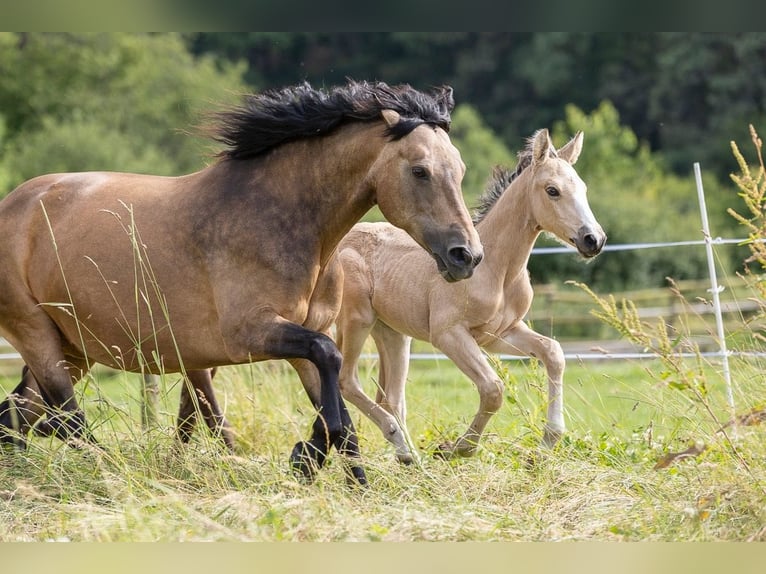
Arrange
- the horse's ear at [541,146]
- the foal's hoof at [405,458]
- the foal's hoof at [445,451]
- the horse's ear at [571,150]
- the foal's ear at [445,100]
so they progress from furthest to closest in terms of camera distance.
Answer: the horse's ear at [571,150] → the horse's ear at [541,146] → the foal's hoof at [405,458] → the foal's hoof at [445,451] → the foal's ear at [445,100]

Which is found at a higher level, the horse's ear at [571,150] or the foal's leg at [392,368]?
the horse's ear at [571,150]

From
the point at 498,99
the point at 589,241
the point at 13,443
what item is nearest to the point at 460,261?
the point at 589,241

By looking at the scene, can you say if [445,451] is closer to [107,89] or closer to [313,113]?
[313,113]

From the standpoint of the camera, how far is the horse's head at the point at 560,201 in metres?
6.47

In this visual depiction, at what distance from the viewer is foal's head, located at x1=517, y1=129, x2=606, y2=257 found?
21.2 feet

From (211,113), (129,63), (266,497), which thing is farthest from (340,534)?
(129,63)

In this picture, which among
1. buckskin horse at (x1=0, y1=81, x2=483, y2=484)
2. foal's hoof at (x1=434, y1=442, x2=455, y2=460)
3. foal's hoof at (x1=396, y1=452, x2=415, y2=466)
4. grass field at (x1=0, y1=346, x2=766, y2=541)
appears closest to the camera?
grass field at (x1=0, y1=346, x2=766, y2=541)

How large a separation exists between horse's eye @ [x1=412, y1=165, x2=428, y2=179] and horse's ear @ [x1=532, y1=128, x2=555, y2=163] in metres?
1.52

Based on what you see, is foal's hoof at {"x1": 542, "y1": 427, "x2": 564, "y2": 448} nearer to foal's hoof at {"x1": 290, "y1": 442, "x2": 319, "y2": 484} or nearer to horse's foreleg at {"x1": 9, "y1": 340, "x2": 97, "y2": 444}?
foal's hoof at {"x1": 290, "y1": 442, "x2": 319, "y2": 484}

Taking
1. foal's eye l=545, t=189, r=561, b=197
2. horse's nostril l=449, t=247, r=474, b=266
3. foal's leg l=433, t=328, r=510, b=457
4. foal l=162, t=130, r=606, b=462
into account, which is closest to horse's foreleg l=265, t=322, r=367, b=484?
foal l=162, t=130, r=606, b=462

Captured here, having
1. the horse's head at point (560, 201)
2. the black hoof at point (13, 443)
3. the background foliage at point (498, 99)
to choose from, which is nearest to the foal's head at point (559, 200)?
the horse's head at point (560, 201)

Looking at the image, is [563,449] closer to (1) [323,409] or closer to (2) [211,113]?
(1) [323,409]

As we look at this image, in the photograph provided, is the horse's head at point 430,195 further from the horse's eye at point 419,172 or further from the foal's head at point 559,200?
the foal's head at point 559,200

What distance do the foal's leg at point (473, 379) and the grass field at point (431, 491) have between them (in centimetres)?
9
